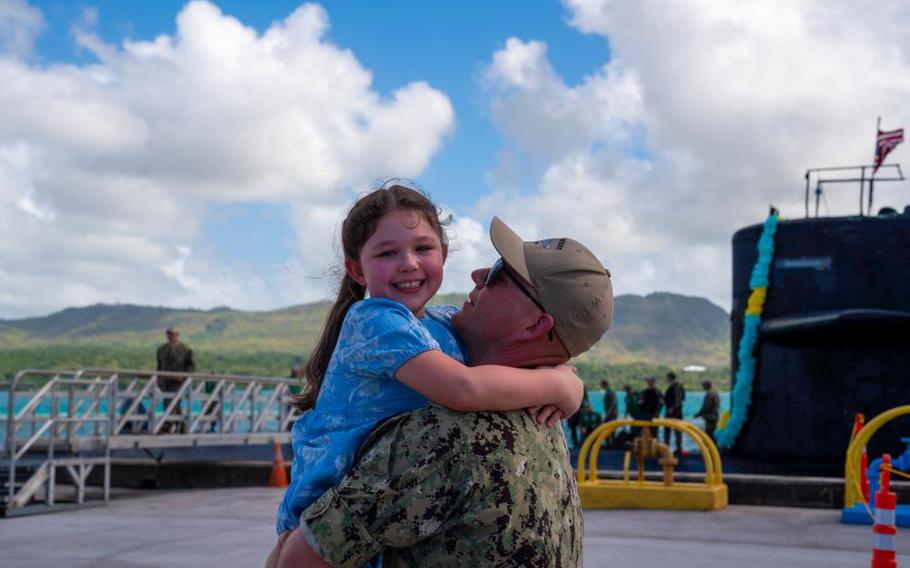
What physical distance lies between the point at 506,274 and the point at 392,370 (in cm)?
32

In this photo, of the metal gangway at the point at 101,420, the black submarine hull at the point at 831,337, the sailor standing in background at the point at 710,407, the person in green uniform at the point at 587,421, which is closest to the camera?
the metal gangway at the point at 101,420

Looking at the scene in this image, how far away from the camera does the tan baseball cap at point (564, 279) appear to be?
2104mm

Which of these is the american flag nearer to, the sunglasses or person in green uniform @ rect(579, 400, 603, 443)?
person in green uniform @ rect(579, 400, 603, 443)

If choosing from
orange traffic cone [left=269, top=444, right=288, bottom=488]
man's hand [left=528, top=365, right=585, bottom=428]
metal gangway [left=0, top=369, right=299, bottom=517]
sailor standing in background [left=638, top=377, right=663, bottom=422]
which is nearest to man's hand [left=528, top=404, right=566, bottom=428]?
man's hand [left=528, top=365, right=585, bottom=428]

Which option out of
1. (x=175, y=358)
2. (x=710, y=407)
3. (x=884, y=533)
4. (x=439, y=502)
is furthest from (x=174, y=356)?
(x=439, y=502)

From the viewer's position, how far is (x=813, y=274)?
13.8 metres

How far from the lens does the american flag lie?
15.0 metres

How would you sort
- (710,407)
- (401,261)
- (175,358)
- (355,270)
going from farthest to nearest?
(710,407) → (175,358) → (355,270) → (401,261)

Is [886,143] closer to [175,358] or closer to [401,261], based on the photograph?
[175,358]

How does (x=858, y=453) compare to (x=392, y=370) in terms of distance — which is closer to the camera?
(x=392, y=370)

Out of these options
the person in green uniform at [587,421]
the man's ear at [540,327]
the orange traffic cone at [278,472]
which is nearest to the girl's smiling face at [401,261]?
the man's ear at [540,327]

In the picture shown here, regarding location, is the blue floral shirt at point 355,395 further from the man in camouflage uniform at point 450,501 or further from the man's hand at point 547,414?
the man's hand at point 547,414

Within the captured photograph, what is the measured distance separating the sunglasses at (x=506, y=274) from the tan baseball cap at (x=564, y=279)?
→ 1 centimetres

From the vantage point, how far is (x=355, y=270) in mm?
2523
